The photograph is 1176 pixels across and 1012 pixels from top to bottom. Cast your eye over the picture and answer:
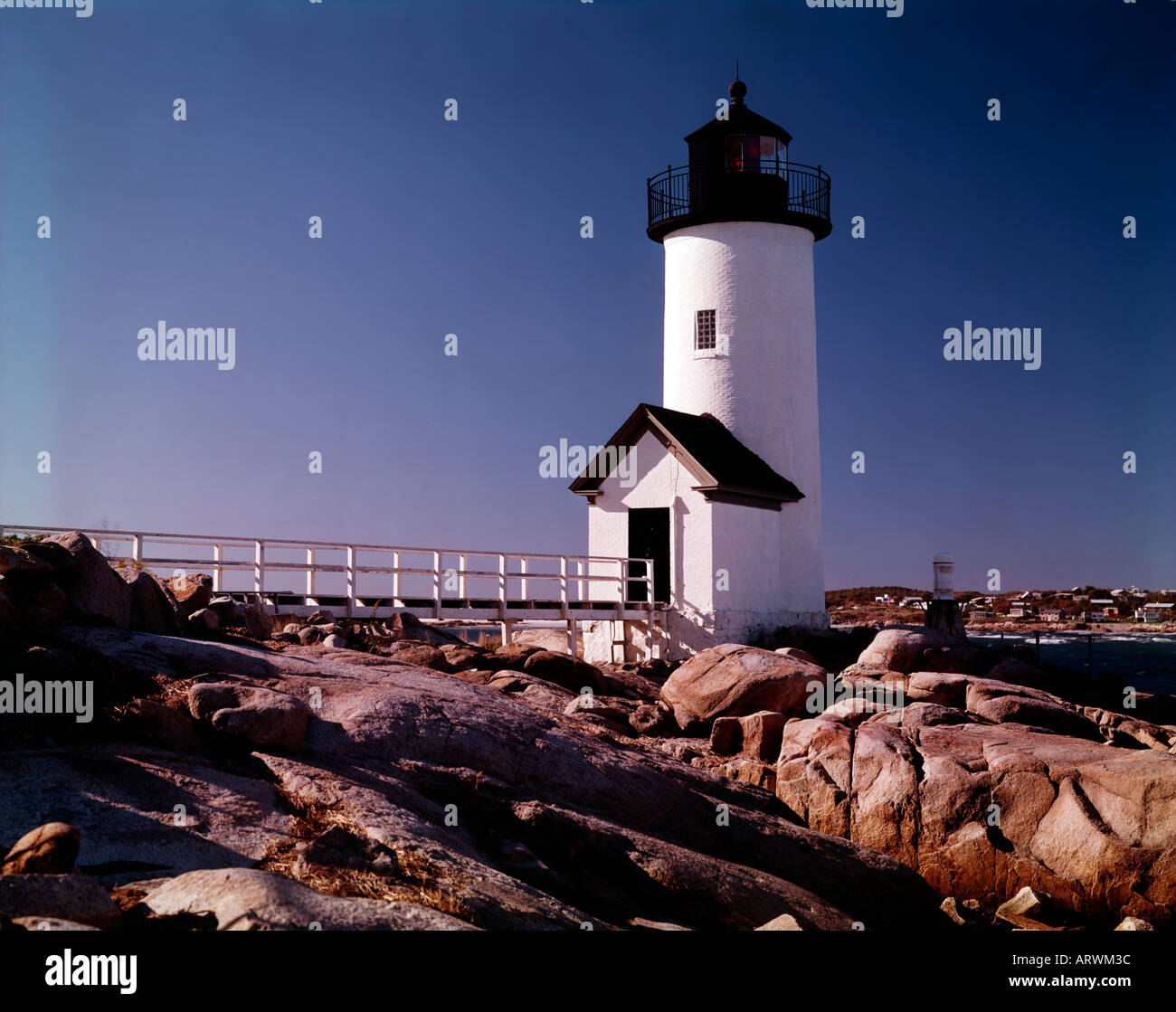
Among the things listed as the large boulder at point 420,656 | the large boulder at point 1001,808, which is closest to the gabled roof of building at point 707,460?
the large boulder at point 420,656

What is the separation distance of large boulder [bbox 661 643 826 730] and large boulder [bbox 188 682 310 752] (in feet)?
28.2

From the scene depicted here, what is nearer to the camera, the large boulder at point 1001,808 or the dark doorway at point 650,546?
the large boulder at point 1001,808

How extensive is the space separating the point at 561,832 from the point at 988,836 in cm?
557

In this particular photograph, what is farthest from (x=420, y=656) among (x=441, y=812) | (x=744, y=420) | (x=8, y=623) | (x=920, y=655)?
(x=744, y=420)

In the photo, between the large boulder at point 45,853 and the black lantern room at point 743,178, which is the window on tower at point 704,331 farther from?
the large boulder at point 45,853

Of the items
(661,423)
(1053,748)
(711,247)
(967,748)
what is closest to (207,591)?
(967,748)

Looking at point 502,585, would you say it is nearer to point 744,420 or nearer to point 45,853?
point 744,420

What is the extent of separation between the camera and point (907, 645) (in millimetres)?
22484

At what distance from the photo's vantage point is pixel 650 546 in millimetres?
27297

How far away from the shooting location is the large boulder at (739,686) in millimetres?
16906

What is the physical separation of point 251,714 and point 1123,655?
5740 cm

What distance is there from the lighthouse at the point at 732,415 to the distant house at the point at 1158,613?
64.5m
